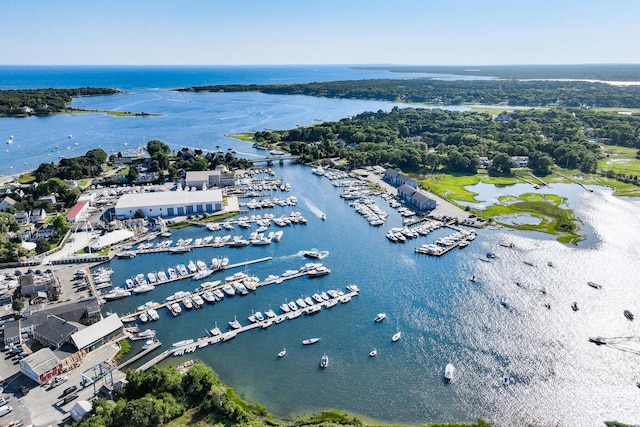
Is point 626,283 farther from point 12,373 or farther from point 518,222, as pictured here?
point 12,373

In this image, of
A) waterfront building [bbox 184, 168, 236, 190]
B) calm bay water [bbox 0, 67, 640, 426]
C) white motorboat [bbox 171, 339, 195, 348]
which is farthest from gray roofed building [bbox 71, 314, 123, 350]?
waterfront building [bbox 184, 168, 236, 190]

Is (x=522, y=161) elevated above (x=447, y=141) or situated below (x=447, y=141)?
below

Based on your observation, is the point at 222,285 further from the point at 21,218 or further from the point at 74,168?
the point at 74,168

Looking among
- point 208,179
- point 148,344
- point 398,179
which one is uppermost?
point 208,179

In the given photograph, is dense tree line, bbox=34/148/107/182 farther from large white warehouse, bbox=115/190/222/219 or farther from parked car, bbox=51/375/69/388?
parked car, bbox=51/375/69/388

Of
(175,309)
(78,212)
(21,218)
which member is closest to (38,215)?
(21,218)

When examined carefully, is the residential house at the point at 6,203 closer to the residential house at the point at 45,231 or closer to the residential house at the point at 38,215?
the residential house at the point at 38,215

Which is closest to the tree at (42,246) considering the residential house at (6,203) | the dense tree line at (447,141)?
the residential house at (6,203)
